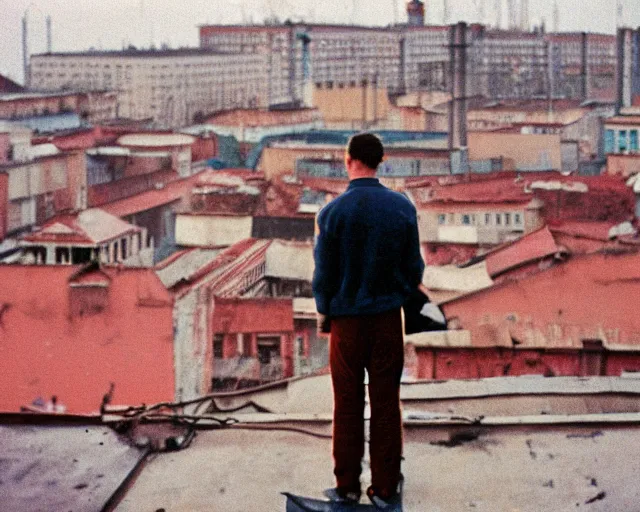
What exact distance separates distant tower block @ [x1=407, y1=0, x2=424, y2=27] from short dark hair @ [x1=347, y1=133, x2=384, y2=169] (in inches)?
396

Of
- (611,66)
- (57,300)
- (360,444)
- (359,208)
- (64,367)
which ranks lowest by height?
(64,367)

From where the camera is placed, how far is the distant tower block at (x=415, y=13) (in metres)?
11.8

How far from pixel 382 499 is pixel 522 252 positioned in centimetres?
518

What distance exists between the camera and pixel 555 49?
51.3ft

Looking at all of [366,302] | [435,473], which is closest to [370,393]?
[366,302]

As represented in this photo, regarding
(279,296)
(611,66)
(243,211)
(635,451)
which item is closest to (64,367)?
(279,296)

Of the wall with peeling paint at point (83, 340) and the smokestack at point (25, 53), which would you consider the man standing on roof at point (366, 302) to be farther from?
the smokestack at point (25, 53)

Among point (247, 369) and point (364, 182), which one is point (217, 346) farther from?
point (364, 182)

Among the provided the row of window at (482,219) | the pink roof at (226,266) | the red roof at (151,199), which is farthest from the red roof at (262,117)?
the row of window at (482,219)

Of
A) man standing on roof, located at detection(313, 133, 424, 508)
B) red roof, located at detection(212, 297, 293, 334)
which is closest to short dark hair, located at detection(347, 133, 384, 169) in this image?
man standing on roof, located at detection(313, 133, 424, 508)

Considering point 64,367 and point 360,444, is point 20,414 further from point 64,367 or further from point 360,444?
point 64,367

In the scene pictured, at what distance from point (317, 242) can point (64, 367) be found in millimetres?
4708

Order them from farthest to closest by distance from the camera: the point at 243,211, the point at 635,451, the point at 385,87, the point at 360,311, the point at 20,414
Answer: the point at 385,87 → the point at 243,211 → the point at 20,414 → the point at 635,451 → the point at 360,311

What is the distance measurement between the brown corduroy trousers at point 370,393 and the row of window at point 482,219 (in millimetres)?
5782
